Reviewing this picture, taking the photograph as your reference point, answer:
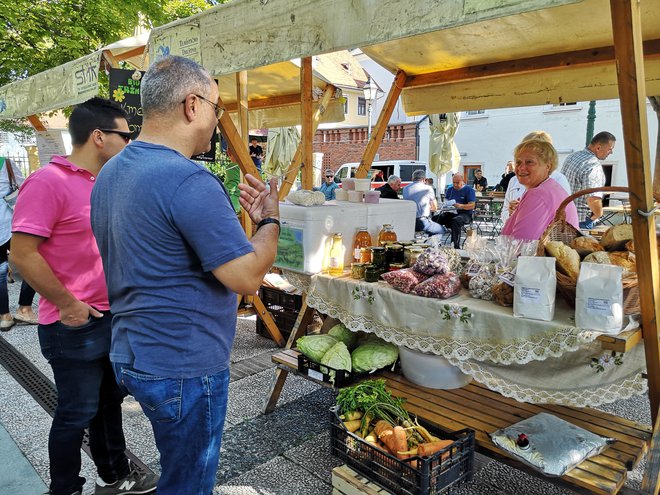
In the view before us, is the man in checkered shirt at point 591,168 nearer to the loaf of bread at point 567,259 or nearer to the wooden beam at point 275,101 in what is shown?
the loaf of bread at point 567,259

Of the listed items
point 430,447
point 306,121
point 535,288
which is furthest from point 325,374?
point 306,121

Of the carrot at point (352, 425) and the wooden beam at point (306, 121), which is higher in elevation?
the wooden beam at point (306, 121)

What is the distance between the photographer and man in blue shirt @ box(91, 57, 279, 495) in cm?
141

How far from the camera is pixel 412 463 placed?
213 cm

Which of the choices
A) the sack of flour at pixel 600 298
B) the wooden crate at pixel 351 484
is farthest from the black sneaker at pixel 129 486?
the sack of flour at pixel 600 298

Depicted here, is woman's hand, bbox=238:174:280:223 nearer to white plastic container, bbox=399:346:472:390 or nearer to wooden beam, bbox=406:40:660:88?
white plastic container, bbox=399:346:472:390

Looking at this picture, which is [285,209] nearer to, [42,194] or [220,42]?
[220,42]

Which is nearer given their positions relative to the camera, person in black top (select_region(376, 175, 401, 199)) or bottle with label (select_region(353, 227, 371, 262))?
bottle with label (select_region(353, 227, 371, 262))

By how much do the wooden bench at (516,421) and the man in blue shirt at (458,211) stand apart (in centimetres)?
697

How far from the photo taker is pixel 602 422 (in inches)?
97.5

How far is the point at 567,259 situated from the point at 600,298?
28 centimetres

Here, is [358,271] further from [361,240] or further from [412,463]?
[412,463]

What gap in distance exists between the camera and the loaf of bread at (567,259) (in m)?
2.18

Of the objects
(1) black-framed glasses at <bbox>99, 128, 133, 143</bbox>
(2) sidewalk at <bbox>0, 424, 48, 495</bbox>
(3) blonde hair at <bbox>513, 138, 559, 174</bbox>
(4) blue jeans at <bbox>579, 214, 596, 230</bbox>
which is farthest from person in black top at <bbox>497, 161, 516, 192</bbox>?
(2) sidewalk at <bbox>0, 424, 48, 495</bbox>
